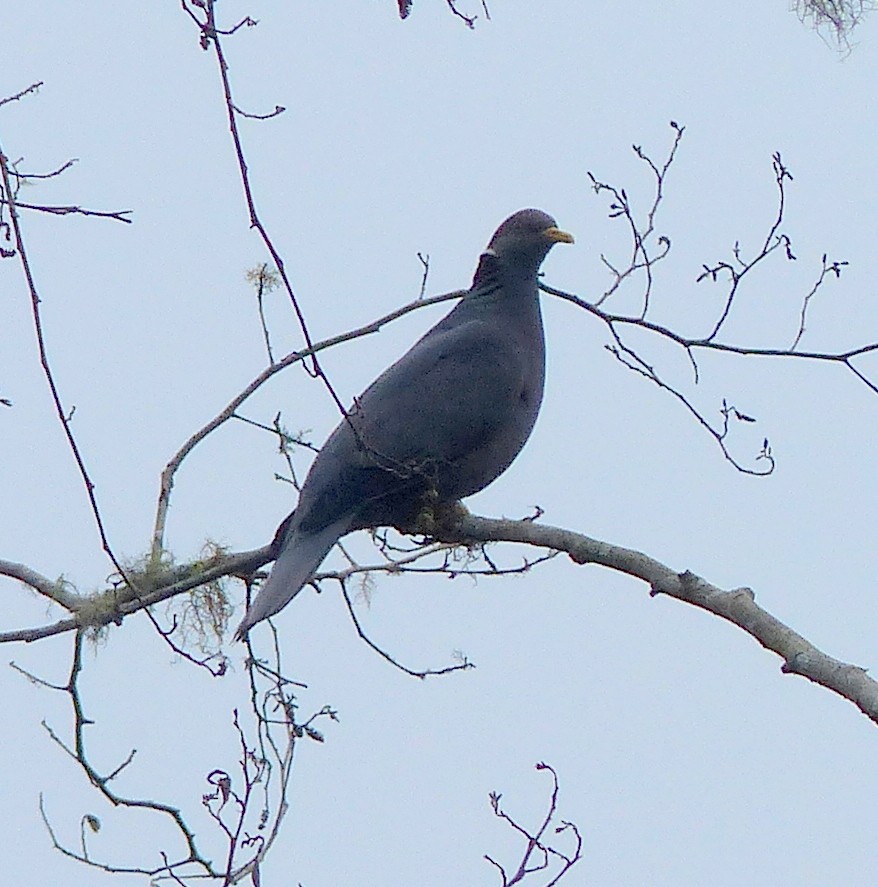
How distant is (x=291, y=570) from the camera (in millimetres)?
3732

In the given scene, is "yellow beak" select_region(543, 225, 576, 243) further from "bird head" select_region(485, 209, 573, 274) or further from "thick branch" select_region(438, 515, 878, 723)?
"thick branch" select_region(438, 515, 878, 723)

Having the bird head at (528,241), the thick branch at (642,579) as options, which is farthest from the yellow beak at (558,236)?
the thick branch at (642,579)

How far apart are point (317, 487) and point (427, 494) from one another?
26cm

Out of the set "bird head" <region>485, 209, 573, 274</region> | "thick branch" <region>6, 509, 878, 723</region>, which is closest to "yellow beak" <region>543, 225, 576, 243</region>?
"bird head" <region>485, 209, 573, 274</region>

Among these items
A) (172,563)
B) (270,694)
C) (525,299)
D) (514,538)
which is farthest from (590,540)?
(525,299)

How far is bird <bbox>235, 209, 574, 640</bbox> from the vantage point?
3902 mm

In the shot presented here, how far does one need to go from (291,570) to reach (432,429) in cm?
56

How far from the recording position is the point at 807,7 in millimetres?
3395

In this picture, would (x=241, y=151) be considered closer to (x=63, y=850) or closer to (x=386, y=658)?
(x=63, y=850)

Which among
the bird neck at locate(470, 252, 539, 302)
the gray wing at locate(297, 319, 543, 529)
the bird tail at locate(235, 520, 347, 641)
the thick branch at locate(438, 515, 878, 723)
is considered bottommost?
the thick branch at locate(438, 515, 878, 723)

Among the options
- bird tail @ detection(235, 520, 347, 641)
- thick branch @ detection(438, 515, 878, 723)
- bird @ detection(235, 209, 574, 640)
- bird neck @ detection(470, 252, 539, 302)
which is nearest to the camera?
thick branch @ detection(438, 515, 878, 723)

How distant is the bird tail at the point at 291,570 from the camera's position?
3635mm

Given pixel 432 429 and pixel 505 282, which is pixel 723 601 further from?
pixel 505 282

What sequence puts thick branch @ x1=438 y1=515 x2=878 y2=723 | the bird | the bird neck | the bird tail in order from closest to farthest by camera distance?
thick branch @ x1=438 y1=515 x2=878 y2=723 → the bird tail → the bird → the bird neck
